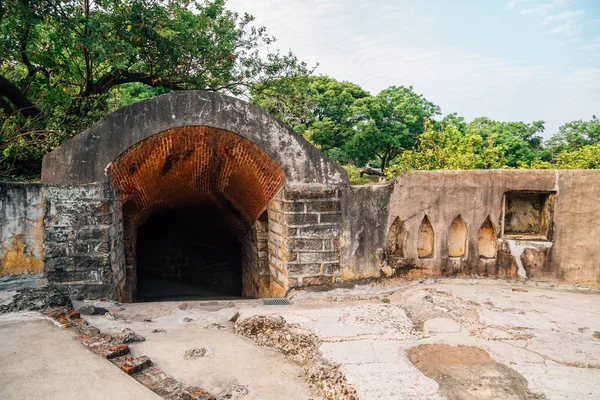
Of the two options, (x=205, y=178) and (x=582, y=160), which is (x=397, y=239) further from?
(x=582, y=160)

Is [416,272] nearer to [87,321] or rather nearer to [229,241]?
[87,321]

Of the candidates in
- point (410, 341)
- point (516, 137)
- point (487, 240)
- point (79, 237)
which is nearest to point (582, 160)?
point (516, 137)

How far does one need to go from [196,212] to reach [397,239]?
5196 mm

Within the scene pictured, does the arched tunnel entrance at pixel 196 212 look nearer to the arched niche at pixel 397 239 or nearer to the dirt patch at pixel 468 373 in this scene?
the arched niche at pixel 397 239

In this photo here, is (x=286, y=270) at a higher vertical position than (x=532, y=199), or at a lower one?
lower

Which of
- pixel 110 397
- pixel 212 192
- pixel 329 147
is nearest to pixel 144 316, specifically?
pixel 110 397

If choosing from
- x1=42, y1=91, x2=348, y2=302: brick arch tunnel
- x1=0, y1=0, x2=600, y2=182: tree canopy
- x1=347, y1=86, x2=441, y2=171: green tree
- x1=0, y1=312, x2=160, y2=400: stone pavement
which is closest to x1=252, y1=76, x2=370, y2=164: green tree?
x1=347, y1=86, x2=441, y2=171: green tree

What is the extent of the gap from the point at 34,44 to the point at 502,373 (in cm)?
849

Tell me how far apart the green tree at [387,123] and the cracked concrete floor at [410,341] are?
62.5 ft

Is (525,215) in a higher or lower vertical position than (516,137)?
lower

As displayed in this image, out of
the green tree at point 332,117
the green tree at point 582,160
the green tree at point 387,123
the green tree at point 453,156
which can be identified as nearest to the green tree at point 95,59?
the green tree at point 453,156

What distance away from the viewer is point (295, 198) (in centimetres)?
541

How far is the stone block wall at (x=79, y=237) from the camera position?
484 cm

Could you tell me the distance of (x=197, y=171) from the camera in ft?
21.0
